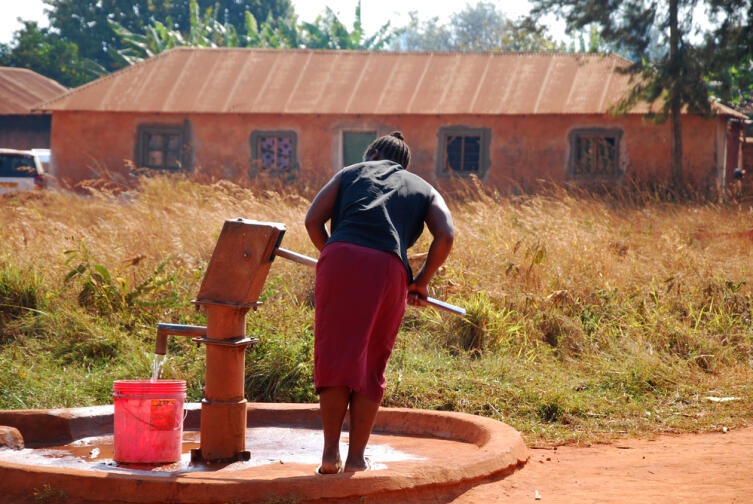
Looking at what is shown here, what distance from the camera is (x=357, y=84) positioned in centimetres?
2033

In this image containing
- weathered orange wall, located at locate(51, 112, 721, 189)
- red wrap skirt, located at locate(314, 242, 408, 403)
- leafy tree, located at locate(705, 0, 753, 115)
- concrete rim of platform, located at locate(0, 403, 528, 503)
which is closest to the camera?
concrete rim of platform, located at locate(0, 403, 528, 503)

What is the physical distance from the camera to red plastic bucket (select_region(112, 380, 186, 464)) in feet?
12.2

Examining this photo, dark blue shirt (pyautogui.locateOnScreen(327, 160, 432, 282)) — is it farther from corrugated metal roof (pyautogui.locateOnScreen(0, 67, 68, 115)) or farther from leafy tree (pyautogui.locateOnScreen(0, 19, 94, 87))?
leafy tree (pyautogui.locateOnScreen(0, 19, 94, 87))

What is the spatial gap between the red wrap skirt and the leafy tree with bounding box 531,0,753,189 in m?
14.2

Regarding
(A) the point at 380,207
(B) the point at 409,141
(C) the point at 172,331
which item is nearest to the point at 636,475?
(A) the point at 380,207

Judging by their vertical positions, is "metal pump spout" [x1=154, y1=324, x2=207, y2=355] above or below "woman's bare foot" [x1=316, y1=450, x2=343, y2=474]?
above

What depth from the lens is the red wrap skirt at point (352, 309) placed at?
11.2 feet

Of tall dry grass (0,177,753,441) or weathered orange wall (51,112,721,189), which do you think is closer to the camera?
tall dry grass (0,177,753,441)

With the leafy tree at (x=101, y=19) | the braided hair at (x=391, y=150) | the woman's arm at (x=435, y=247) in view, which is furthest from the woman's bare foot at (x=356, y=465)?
the leafy tree at (x=101, y=19)

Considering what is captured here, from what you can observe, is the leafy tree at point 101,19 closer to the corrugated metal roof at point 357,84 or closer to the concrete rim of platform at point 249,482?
the corrugated metal roof at point 357,84

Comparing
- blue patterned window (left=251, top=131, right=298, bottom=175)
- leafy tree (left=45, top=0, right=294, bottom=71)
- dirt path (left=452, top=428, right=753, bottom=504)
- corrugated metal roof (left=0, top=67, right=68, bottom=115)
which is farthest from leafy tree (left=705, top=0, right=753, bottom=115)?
leafy tree (left=45, top=0, right=294, bottom=71)

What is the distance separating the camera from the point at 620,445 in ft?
15.8

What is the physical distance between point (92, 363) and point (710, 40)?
13.3 metres

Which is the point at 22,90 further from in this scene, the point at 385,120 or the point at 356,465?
the point at 356,465
